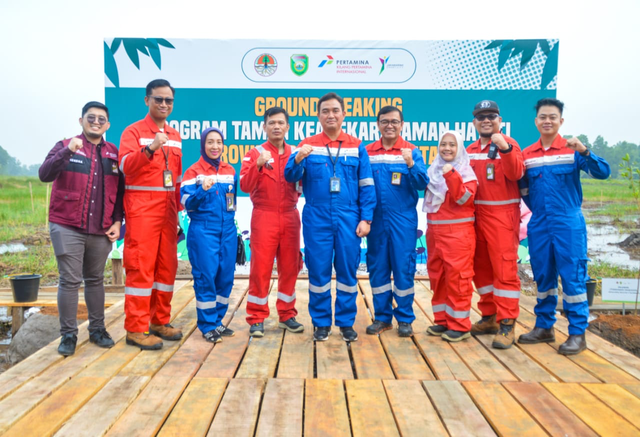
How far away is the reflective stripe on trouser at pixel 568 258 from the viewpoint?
3586 millimetres

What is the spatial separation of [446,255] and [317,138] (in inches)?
55.5

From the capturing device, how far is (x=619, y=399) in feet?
8.92

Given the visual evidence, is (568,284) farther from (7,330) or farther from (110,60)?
(7,330)

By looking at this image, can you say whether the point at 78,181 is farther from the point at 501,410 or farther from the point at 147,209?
the point at 501,410

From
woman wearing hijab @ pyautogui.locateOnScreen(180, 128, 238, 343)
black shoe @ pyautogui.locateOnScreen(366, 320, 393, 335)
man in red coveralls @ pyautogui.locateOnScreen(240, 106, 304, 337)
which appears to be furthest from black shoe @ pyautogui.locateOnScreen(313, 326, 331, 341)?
woman wearing hijab @ pyautogui.locateOnScreen(180, 128, 238, 343)

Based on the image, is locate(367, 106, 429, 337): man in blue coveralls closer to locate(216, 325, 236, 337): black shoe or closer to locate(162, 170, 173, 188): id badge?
locate(216, 325, 236, 337): black shoe

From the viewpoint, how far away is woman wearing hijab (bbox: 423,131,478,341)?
3.77 m

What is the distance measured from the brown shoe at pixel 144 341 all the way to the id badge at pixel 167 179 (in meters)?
1.14

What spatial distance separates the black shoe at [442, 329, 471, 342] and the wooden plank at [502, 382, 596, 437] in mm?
876

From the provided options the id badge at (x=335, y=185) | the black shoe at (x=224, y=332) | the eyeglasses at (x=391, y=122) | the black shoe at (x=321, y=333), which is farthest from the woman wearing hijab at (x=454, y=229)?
the black shoe at (x=224, y=332)

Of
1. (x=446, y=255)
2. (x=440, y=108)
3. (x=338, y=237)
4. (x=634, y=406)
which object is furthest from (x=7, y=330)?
(x=634, y=406)

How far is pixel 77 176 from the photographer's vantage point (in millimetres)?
3408

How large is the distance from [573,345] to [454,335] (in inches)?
33.6

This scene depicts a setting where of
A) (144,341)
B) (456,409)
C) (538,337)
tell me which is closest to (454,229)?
(538,337)
